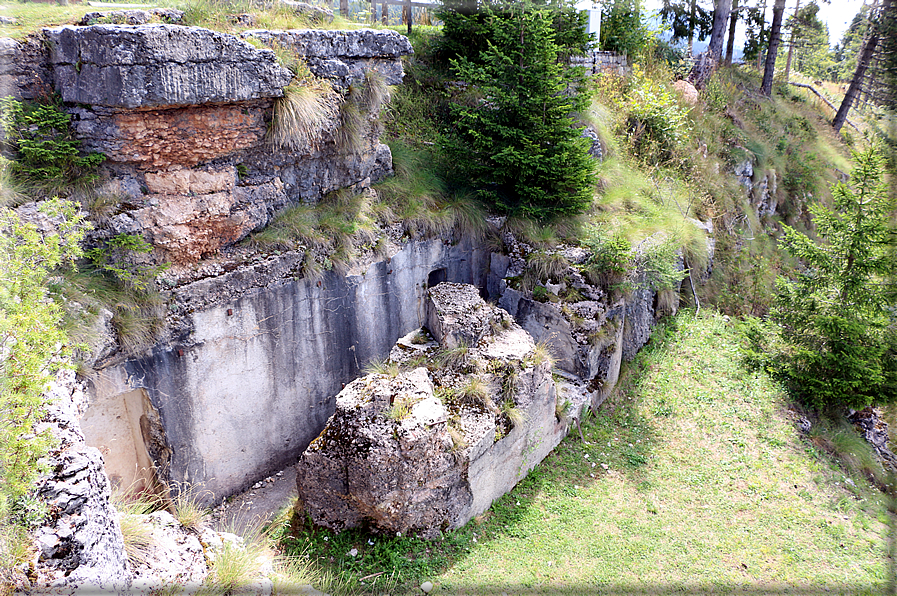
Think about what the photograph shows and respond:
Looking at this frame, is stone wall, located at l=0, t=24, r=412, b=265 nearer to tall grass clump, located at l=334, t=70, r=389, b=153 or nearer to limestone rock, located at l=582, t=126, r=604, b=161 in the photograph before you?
tall grass clump, located at l=334, t=70, r=389, b=153

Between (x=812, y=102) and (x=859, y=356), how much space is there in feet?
62.2

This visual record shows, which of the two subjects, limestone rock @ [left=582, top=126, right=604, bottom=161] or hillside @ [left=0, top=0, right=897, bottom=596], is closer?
hillside @ [left=0, top=0, right=897, bottom=596]

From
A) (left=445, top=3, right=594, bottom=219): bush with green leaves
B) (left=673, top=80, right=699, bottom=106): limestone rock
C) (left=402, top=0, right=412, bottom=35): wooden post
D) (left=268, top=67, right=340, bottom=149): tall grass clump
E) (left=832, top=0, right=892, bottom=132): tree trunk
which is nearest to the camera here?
(left=268, top=67, right=340, bottom=149): tall grass clump

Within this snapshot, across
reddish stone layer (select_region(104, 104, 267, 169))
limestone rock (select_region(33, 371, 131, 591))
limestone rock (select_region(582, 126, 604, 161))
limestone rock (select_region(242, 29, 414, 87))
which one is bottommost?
limestone rock (select_region(33, 371, 131, 591))

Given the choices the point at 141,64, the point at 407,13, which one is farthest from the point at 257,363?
the point at 407,13

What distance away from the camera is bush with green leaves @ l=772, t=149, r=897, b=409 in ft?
30.0

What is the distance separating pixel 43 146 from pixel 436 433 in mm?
5840

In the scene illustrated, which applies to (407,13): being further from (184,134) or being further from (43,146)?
(43,146)

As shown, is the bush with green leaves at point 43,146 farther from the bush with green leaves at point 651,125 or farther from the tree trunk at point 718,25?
the tree trunk at point 718,25

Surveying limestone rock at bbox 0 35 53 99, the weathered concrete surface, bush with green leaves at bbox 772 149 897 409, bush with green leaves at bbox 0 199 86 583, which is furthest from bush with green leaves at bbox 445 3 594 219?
bush with green leaves at bbox 0 199 86 583

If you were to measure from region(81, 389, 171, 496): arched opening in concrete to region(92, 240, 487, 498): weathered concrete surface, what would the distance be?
0.16 m

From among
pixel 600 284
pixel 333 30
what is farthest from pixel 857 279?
pixel 333 30

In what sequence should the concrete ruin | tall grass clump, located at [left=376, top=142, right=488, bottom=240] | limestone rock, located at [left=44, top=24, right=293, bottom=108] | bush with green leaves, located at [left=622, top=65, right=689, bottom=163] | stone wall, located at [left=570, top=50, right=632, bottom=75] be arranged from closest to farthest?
1. limestone rock, located at [left=44, top=24, right=293, bottom=108]
2. the concrete ruin
3. tall grass clump, located at [left=376, top=142, right=488, bottom=240]
4. bush with green leaves, located at [left=622, top=65, right=689, bottom=163]
5. stone wall, located at [left=570, top=50, right=632, bottom=75]

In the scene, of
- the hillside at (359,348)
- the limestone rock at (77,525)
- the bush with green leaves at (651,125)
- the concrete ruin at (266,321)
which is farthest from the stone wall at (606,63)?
the limestone rock at (77,525)
